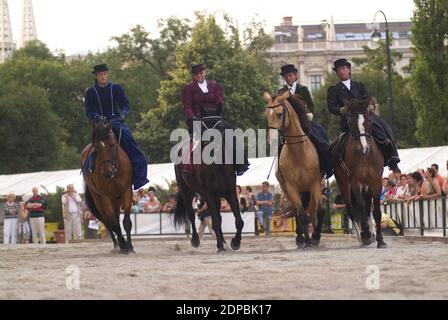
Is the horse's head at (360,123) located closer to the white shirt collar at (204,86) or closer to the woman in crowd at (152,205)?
the white shirt collar at (204,86)

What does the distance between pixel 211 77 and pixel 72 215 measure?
36.2m

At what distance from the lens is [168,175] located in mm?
46094

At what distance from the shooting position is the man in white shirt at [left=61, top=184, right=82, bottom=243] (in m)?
36.6

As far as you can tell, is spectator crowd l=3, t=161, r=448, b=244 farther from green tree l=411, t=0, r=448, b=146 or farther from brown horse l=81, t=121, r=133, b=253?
A: green tree l=411, t=0, r=448, b=146

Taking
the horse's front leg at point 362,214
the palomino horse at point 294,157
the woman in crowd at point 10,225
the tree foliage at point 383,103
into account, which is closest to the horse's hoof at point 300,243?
the palomino horse at point 294,157

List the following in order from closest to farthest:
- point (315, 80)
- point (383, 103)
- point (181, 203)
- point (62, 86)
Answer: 1. point (181, 203)
2. point (383, 103)
3. point (62, 86)
4. point (315, 80)

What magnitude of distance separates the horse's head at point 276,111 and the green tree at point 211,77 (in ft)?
170

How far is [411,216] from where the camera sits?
25.1 metres

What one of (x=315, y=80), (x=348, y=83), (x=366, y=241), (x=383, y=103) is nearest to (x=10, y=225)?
(x=348, y=83)

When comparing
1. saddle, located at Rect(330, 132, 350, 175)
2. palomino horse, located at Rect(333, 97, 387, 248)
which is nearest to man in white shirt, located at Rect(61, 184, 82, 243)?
saddle, located at Rect(330, 132, 350, 175)

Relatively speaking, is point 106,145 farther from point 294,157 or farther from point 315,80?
point 315,80

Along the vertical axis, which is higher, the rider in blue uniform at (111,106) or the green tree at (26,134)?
the green tree at (26,134)

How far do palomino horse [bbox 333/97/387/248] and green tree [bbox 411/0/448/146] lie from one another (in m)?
35.3

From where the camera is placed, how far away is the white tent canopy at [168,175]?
38.1 m
